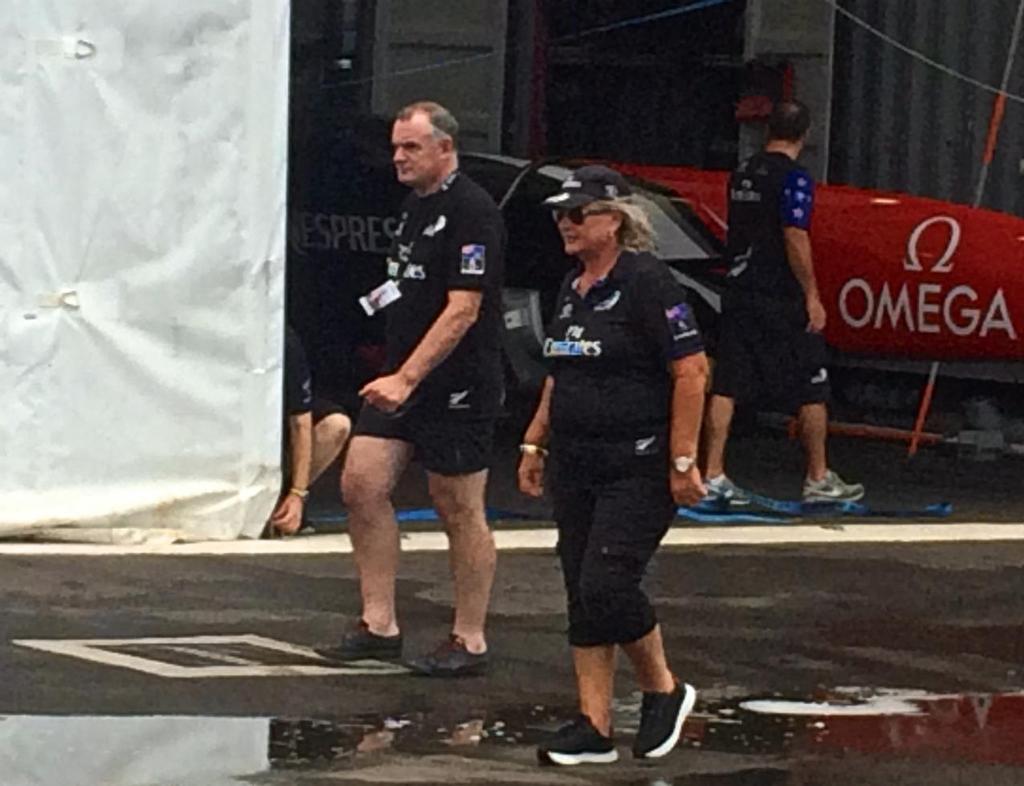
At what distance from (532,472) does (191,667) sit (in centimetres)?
157

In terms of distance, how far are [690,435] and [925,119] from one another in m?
12.9

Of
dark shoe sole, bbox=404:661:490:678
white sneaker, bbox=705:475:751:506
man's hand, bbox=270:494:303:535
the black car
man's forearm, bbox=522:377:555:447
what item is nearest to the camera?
man's forearm, bbox=522:377:555:447

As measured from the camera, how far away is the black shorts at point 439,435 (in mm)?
9023

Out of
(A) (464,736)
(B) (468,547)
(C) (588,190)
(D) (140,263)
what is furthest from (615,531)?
(D) (140,263)

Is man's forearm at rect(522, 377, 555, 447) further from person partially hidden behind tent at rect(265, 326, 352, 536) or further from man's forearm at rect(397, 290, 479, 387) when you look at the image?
person partially hidden behind tent at rect(265, 326, 352, 536)

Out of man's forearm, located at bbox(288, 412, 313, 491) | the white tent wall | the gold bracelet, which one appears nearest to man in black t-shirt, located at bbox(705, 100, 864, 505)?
man's forearm, located at bbox(288, 412, 313, 491)

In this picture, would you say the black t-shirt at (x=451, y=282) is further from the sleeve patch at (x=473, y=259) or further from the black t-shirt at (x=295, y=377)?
the black t-shirt at (x=295, y=377)

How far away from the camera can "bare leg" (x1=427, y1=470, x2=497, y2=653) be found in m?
9.06

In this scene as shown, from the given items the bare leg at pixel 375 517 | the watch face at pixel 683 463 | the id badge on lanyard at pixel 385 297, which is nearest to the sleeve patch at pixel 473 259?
the id badge on lanyard at pixel 385 297

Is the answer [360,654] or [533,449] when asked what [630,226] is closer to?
[533,449]

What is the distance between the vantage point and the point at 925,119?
20.1 m

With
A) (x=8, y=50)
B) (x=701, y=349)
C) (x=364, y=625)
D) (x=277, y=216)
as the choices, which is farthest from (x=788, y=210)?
(x=701, y=349)

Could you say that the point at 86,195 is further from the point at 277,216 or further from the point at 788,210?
the point at 788,210

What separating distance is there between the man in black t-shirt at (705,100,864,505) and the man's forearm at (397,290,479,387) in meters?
4.81
